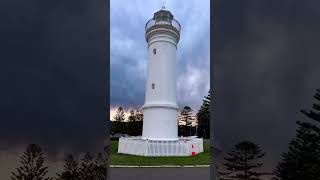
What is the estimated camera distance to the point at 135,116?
4475 cm

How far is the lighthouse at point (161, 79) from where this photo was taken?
1766cm

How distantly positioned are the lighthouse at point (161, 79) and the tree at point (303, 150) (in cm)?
1499

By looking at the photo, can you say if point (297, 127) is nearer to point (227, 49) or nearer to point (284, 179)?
point (284, 179)

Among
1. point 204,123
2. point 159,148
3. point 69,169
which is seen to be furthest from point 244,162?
point 204,123

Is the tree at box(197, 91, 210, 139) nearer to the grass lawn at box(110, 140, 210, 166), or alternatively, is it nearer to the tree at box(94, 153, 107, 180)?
the grass lawn at box(110, 140, 210, 166)

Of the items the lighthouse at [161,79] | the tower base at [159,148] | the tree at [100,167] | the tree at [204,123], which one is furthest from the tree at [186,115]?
the tree at [100,167]

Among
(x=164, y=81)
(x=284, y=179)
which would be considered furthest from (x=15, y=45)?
(x=164, y=81)

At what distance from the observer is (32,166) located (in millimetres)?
2422

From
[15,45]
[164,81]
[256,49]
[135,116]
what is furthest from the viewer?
[135,116]

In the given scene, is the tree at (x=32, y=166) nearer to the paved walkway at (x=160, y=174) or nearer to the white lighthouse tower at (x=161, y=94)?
the paved walkway at (x=160, y=174)

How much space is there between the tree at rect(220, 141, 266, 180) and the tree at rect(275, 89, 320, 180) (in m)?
0.15

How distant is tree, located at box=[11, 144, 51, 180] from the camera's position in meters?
2.38

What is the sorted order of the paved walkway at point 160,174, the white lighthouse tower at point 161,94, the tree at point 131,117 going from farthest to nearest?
the tree at point 131,117, the white lighthouse tower at point 161,94, the paved walkway at point 160,174

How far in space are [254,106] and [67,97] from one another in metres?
1.38
